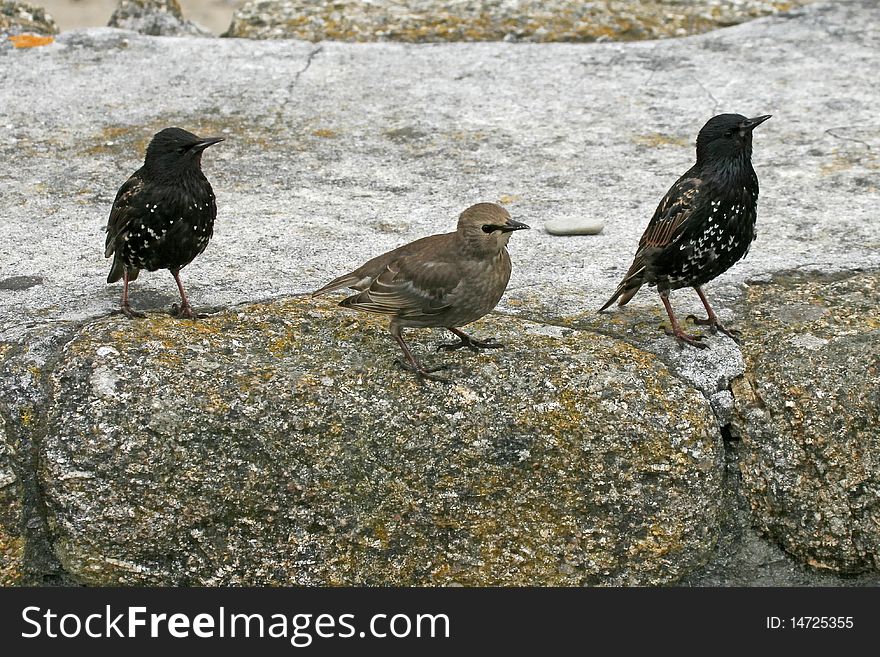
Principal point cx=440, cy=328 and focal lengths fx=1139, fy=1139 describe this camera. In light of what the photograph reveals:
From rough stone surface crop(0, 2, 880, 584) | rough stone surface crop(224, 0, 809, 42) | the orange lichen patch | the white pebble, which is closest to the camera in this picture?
rough stone surface crop(0, 2, 880, 584)

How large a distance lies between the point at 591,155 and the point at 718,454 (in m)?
2.52

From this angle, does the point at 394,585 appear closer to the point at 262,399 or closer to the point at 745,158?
the point at 262,399

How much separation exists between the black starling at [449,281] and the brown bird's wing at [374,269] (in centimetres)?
6

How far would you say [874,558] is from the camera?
4.11 meters

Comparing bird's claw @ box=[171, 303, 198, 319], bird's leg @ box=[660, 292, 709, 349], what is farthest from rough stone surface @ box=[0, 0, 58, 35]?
bird's leg @ box=[660, 292, 709, 349]

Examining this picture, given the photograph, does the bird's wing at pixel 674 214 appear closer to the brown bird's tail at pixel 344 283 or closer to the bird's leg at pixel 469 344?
the bird's leg at pixel 469 344

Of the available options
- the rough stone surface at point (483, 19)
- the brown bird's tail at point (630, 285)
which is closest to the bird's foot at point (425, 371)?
the brown bird's tail at point (630, 285)

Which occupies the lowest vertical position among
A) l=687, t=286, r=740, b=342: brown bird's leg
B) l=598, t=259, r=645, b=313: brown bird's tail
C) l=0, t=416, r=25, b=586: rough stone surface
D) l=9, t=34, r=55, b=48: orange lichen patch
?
l=0, t=416, r=25, b=586: rough stone surface

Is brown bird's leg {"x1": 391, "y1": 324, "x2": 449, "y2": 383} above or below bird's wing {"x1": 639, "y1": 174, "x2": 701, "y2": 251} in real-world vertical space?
below

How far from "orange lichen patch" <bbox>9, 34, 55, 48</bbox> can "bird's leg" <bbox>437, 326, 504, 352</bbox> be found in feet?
14.4

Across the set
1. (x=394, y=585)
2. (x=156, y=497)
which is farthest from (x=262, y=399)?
(x=394, y=585)

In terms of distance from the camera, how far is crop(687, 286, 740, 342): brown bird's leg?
172 inches

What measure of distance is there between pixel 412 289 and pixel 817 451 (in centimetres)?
156

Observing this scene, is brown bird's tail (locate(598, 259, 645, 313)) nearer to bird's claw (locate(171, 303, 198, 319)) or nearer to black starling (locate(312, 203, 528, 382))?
black starling (locate(312, 203, 528, 382))
